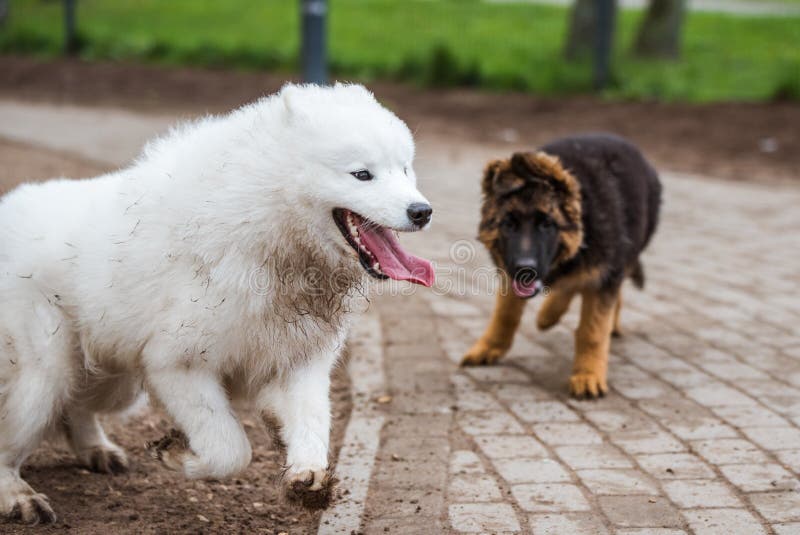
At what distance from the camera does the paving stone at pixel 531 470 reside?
4695 mm

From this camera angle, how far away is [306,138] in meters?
3.77

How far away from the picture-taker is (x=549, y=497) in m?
4.50

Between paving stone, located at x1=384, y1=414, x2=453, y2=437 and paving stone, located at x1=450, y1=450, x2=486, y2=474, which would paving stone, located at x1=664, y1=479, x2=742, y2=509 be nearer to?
paving stone, located at x1=450, y1=450, x2=486, y2=474

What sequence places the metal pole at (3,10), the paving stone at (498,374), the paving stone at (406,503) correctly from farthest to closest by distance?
the metal pole at (3,10)
the paving stone at (498,374)
the paving stone at (406,503)

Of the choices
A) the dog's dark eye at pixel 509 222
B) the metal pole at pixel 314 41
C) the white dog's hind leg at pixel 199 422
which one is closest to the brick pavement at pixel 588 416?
the white dog's hind leg at pixel 199 422

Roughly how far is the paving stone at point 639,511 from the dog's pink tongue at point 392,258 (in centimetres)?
130

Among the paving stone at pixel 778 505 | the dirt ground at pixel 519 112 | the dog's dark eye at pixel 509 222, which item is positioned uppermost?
the dog's dark eye at pixel 509 222

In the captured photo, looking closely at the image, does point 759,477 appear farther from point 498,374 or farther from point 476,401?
point 498,374

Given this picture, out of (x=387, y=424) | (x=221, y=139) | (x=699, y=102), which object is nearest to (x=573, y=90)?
(x=699, y=102)

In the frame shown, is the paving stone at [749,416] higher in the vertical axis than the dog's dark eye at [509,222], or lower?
lower

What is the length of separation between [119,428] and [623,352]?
124 inches

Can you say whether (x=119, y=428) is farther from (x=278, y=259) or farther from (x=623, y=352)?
(x=623, y=352)

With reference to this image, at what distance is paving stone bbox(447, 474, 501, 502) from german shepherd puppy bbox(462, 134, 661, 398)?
130cm

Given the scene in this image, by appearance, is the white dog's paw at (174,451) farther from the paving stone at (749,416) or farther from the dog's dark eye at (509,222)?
the paving stone at (749,416)
